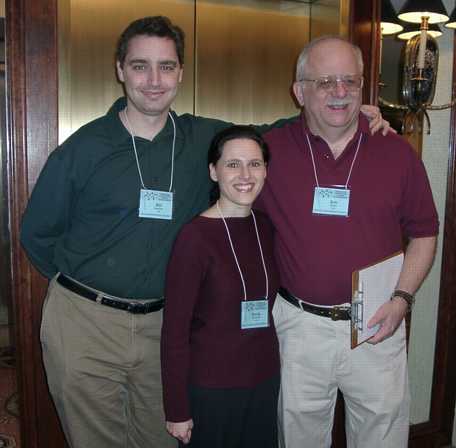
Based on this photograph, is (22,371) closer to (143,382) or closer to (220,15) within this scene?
(143,382)

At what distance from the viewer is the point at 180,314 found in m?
1.57

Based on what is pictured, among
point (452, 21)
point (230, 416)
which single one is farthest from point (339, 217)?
point (452, 21)

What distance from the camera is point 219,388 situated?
5.24 ft

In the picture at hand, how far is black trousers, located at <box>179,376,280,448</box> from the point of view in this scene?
1.60 metres

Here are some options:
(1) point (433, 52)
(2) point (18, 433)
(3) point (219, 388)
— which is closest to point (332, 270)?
(3) point (219, 388)

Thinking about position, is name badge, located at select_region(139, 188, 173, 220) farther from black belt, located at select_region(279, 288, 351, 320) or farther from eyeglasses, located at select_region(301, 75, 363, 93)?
eyeglasses, located at select_region(301, 75, 363, 93)

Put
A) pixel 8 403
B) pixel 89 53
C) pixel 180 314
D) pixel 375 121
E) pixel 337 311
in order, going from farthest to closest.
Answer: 1. pixel 8 403
2. pixel 89 53
3. pixel 375 121
4. pixel 337 311
5. pixel 180 314

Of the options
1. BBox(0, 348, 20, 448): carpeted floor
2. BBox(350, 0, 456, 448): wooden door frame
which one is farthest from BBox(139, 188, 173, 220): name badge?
BBox(350, 0, 456, 448): wooden door frame

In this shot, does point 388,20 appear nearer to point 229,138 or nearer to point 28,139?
point 229,138

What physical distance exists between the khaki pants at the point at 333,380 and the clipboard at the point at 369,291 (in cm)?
7

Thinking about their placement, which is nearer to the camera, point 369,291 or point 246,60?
point 369,291

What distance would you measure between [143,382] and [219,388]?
363mm

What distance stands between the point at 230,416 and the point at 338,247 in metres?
0.66

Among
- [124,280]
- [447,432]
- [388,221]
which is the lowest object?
[447,432]
